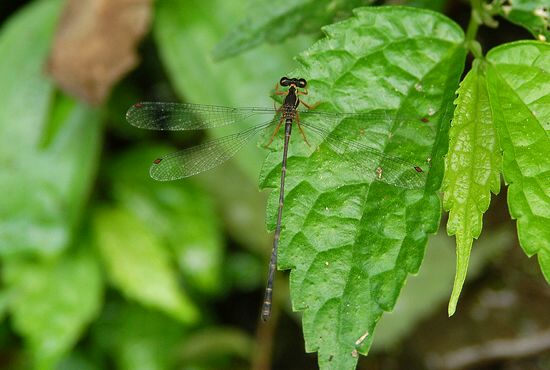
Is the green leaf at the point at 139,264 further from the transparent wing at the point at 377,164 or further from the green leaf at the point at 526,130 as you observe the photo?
the green leaf at the point at 526,130

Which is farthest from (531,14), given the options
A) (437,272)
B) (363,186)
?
(437,272)

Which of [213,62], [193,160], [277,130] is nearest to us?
[277,130]

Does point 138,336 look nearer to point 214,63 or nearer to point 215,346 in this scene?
point 215,346

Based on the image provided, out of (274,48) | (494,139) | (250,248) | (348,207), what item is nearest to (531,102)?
(494,139)

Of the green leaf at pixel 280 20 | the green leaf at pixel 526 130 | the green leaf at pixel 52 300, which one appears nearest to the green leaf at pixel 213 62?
the green leaf at pixel 280 20

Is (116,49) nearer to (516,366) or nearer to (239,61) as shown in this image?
(239,61)

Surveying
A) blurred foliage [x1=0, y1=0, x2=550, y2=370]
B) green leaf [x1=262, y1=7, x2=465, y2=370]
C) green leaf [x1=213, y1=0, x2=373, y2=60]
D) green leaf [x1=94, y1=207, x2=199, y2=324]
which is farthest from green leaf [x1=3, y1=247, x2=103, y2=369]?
green leaf [x1=262, y1=7, x2=465, y2=370]
